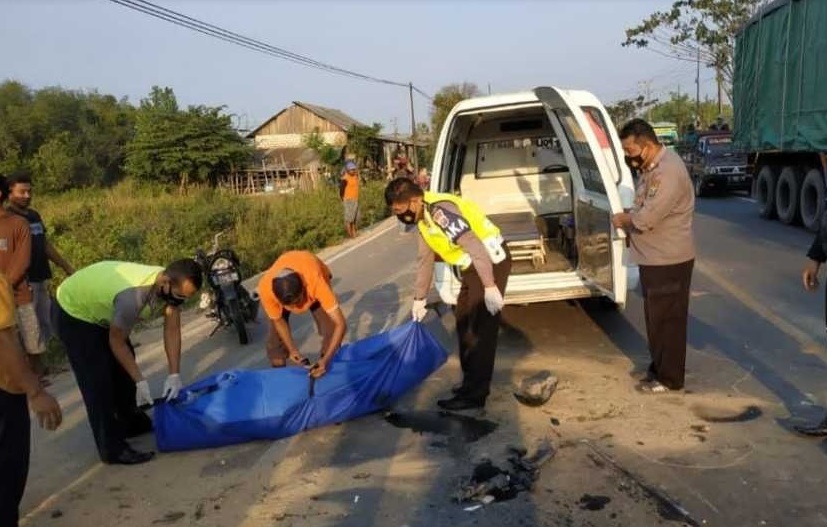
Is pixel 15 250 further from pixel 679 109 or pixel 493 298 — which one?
pixel 679 109

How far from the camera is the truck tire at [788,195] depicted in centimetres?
1423

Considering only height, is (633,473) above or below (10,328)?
below

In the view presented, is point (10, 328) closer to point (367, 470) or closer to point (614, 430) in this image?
point (367, 470)

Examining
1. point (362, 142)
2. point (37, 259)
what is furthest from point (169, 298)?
point (362, 142)

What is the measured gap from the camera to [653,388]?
5289mm

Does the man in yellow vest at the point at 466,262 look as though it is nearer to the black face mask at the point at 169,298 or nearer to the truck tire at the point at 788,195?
the black face mask at the point at 169,298

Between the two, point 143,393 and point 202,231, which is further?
point 202,231

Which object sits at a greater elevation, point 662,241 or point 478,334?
point 662,241

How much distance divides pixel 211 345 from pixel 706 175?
18.7 meters

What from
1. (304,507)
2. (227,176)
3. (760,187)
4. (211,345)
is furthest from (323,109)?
(304,507)

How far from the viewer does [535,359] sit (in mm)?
6340

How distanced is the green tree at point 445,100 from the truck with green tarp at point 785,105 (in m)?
31.7

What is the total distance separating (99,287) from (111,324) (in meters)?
0.26

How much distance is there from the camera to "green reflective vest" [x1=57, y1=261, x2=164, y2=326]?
4.43m
